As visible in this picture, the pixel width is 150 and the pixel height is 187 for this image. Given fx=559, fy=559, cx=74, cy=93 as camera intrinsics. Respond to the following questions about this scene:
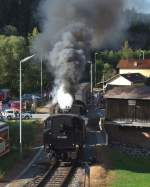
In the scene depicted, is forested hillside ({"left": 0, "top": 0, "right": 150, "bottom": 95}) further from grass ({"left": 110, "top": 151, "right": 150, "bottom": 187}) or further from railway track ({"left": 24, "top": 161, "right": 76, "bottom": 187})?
railway track ({"left": 24, "top": 161, "right": 76, "bottom": 187})

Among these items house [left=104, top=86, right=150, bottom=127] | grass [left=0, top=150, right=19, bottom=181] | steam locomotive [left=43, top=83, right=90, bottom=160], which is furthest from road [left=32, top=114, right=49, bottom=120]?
steam locomotive [left=43, top=83, right=90, bottom=160]

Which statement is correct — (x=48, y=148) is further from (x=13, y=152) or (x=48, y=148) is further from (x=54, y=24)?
(x=54, y=24)

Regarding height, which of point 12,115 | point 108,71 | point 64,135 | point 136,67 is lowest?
point 64,135

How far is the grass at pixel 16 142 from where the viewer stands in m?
38.3

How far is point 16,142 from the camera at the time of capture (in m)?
46.1

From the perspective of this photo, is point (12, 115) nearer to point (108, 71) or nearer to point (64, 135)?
point (64, 135)

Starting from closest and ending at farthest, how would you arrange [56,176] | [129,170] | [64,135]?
[56,176]
[64,135]
[129,170]

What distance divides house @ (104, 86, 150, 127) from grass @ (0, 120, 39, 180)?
296 inches

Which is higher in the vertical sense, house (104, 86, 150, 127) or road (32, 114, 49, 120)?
house (104, 86, 150, 127)

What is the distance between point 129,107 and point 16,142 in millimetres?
10518

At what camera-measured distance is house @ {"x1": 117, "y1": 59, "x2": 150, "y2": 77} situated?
116 m

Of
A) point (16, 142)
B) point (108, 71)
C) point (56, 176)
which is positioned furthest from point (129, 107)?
point (108, 71)

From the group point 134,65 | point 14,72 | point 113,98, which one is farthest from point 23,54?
point 113,98

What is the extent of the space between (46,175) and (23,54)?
2464 inches
